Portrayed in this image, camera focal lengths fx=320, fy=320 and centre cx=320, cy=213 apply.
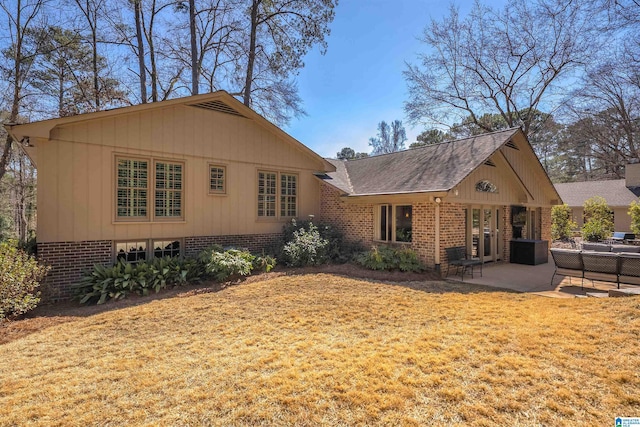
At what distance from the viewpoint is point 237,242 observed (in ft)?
34.9

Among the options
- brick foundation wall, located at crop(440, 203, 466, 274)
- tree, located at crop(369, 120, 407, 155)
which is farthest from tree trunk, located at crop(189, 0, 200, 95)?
tree, located at crop(369, 120, 407, 155)

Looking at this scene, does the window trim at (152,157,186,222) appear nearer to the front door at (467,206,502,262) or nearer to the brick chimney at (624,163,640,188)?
the front door at (467,206,502,262)

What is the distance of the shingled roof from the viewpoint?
10.0 m

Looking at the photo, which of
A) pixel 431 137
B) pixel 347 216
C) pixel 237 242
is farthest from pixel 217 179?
pixel 431 137

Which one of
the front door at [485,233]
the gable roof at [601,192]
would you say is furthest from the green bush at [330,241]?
the gable roof at [601,192]

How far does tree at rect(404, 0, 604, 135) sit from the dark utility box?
13132mm

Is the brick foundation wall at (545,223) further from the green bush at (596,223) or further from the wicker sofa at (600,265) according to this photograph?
the wicker sofa at (600,265)

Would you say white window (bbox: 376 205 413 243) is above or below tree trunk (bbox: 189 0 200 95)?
below

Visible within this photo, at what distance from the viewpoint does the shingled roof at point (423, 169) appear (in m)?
10.0

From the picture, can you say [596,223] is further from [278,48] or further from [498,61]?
[278,48]

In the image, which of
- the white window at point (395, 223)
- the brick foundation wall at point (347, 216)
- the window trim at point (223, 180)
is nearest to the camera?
the window trim at point (223, 180)

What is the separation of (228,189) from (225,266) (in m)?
3.06

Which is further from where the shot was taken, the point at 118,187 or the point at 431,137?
the point at 431,137

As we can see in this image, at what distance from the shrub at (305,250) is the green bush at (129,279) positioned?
2.74 m
